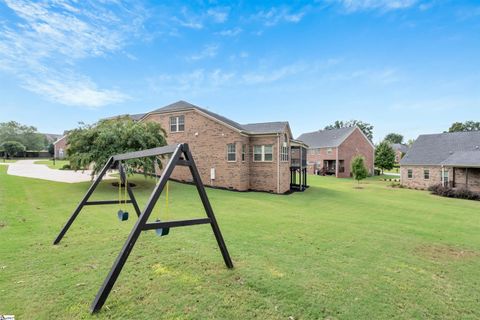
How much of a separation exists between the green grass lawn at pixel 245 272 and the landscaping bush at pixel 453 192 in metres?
18.0

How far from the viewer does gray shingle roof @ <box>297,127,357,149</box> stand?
40.6 m

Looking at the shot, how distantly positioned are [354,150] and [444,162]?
54.7 ft

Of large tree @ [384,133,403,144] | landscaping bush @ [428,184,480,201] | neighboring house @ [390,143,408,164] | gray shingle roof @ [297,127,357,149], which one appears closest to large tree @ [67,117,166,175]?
landscaping bush @ [428,184,480,201]

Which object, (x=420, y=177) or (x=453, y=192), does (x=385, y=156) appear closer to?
(x=420, y=177)

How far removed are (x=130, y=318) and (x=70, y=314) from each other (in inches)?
32.8

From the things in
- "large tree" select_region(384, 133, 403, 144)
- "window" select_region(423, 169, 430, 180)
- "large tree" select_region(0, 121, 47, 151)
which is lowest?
"window" select_region(423, 169, 430, 180)

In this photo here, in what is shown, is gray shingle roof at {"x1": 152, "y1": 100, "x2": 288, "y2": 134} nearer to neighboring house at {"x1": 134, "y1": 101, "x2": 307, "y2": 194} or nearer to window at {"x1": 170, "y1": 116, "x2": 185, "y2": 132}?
neighboring house at {"x1": 134, "y1": 101, "x2": 307, "y2": 194}

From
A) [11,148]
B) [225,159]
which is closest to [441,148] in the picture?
[225,159]

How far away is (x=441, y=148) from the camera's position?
28000 mm

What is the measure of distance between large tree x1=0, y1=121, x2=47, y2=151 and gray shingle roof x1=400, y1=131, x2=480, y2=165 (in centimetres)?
8191

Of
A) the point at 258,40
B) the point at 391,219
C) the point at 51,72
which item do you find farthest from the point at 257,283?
the point at 51,72

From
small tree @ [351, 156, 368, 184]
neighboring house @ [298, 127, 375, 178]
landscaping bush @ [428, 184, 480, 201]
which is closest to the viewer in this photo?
landscaping bush @ [428, 184, 480, 201]

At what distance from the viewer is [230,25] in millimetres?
18734

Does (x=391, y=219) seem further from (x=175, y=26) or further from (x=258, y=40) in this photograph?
(x=175, y=26)
